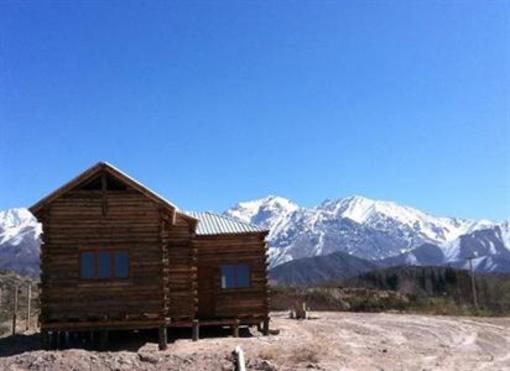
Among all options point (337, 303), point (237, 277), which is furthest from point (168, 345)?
point (337, 303)

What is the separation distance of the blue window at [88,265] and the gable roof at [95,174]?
7.77ft

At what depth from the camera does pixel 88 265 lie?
26.6 metres

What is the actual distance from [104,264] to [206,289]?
6.08m

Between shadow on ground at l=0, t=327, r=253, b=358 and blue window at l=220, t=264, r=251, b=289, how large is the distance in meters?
2.16

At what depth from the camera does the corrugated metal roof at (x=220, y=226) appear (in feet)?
105

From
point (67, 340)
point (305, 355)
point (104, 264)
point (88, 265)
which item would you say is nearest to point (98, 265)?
point (104, 264)

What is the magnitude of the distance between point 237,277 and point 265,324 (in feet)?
7.68

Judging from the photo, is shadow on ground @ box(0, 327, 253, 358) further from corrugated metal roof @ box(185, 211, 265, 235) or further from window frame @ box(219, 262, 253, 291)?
corrugated metal roof @ box(185, 211, 265, 235)

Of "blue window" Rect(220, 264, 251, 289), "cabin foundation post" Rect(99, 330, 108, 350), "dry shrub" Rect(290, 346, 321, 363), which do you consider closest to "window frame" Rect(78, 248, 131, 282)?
"cabin foundation post" Rect(99, 330, 108, 350)

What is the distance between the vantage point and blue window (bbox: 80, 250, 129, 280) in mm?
26594

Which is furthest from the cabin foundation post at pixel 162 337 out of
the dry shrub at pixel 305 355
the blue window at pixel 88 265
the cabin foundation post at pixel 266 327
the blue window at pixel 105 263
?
the cabin foundation post at pixel 266 327

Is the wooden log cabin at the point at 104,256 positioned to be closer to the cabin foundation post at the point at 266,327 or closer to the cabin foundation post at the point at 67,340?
the cabin foundation post at the point at 67,340

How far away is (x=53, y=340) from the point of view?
89.6ft

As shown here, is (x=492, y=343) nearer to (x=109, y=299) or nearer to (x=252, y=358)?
(x=252, y=358)
